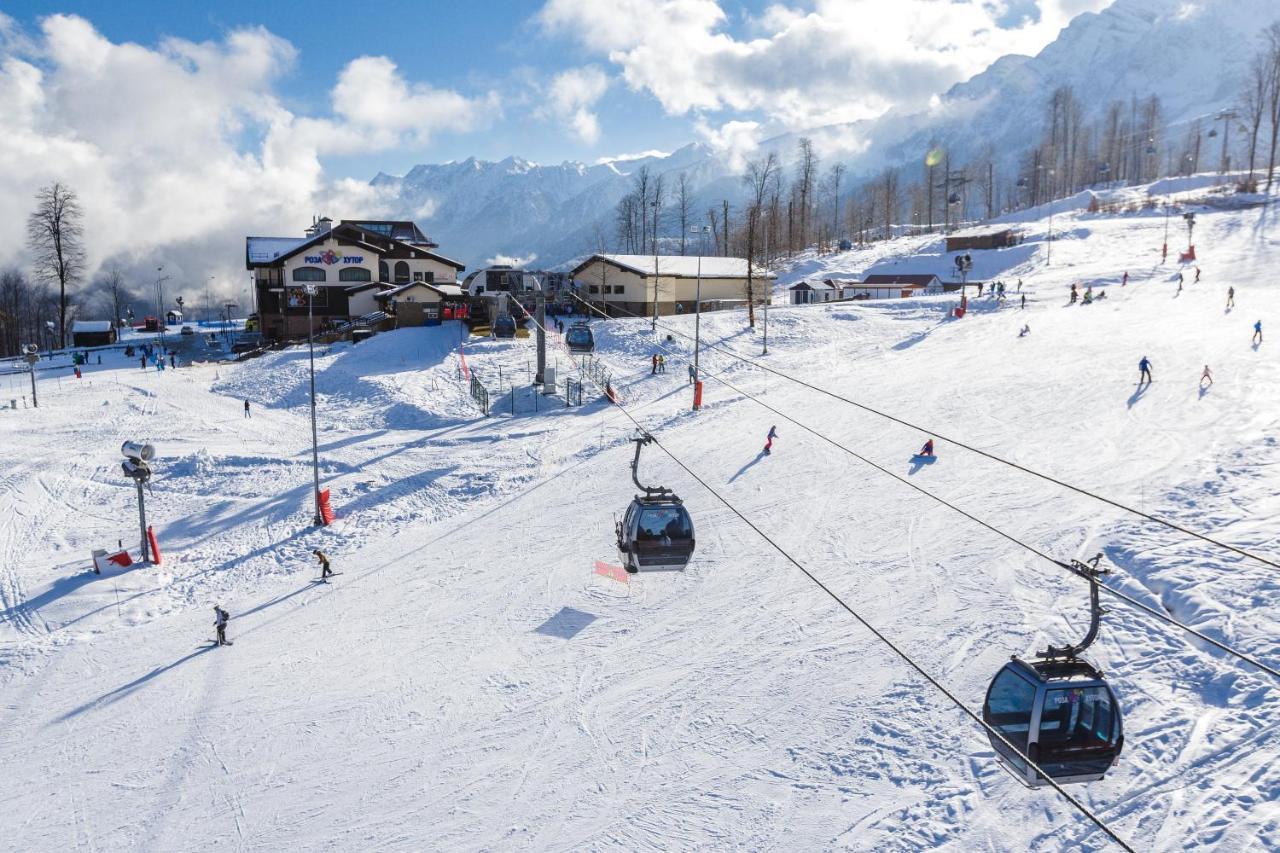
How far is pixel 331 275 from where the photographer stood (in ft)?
215

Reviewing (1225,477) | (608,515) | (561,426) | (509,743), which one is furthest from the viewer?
(561,426)

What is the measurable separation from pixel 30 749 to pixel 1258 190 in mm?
114068

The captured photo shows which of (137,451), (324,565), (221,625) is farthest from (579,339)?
(221,625)

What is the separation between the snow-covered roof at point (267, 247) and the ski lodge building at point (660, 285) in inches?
1056

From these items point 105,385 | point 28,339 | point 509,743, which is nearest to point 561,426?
point 509,743

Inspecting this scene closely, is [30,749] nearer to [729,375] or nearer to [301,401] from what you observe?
[301,401]

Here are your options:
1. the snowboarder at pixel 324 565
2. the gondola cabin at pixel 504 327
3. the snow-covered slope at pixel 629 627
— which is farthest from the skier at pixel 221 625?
the gondola cabin at pixel 504 327

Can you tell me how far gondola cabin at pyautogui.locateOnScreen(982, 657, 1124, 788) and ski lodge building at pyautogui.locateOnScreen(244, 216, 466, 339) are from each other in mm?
54611

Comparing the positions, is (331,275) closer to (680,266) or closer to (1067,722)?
(680,266)

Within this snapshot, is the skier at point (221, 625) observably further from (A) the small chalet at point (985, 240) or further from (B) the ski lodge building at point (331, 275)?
(A) the small chalet at point (985, 240)

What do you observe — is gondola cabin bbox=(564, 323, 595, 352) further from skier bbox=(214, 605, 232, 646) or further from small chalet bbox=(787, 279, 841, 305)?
small chalet bbox=(787, 279, 841, 305)

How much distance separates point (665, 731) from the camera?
1520 cm

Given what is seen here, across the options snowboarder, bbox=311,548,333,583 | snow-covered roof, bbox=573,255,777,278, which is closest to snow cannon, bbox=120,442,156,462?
snowboarder, bbox=311,548,333,583

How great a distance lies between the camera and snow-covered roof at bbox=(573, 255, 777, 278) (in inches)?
2438
